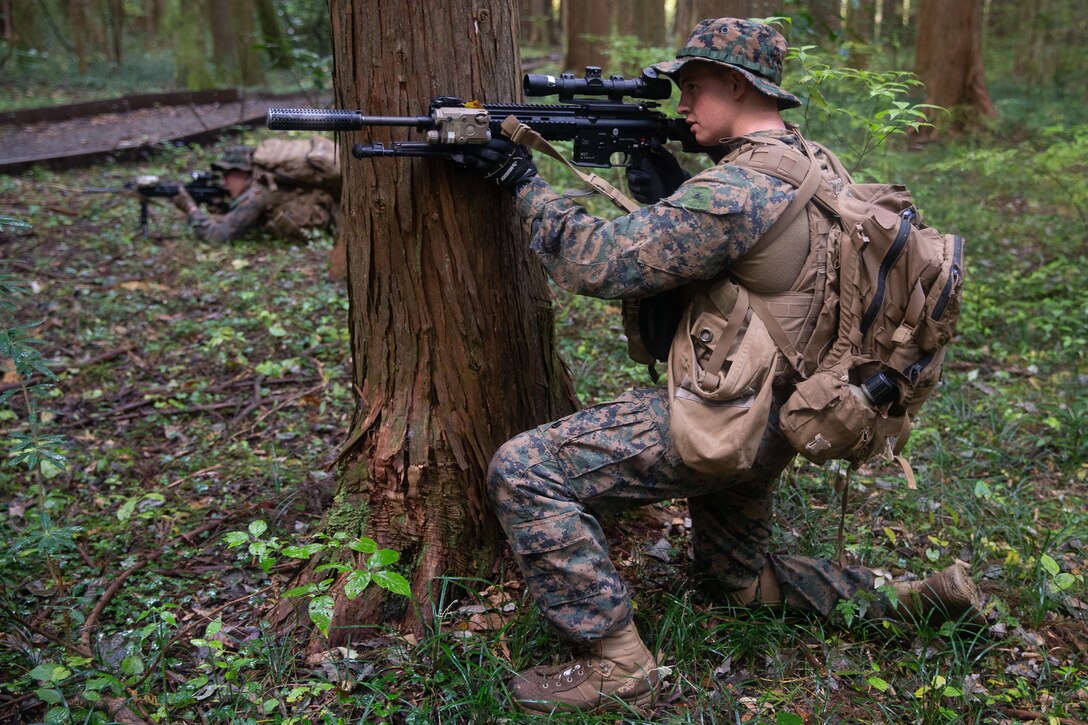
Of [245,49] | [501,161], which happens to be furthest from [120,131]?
[501,161]

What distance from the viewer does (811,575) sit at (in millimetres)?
3689

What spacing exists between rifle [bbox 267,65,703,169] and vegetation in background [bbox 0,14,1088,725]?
1.45 m

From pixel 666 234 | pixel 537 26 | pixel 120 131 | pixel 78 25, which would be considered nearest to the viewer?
pixel 666 234

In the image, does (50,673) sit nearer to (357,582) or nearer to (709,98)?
(357,582)

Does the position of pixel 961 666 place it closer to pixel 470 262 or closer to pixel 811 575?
pixel 811 575

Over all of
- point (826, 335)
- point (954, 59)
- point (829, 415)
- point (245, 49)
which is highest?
point (245, 49)

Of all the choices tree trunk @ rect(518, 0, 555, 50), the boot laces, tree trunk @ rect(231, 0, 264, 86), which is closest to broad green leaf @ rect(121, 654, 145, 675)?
the boot laces

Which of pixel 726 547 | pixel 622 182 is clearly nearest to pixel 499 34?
pixel 726 547

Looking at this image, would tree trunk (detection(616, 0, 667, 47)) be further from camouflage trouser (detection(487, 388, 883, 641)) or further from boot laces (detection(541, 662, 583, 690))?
boot laces (detection(541, 662, 583, 690))

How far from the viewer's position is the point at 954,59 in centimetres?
1426

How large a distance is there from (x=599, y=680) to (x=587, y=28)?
527 inches

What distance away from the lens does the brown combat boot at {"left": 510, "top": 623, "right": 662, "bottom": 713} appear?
305cm

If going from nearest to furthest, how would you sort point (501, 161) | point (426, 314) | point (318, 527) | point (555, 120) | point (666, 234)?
1. point (666, 234)
2. point (501, 161)
3. point (555, 120)
4. point (426, 314)
5. point (318, 527)

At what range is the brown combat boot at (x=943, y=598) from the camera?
345 centimetres
